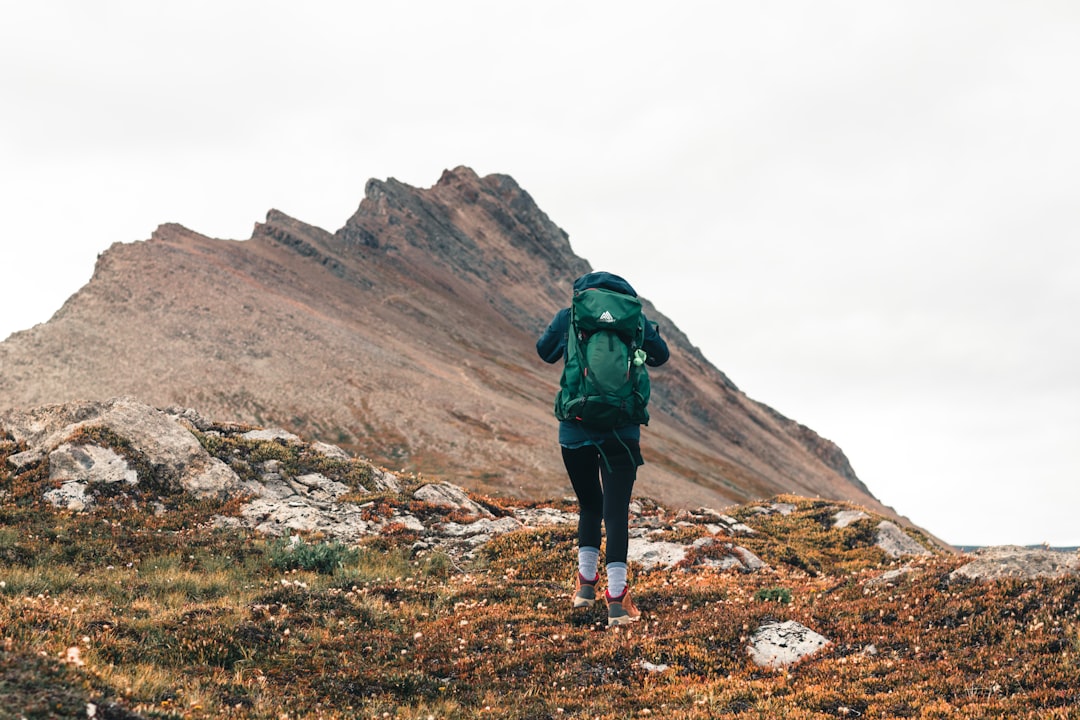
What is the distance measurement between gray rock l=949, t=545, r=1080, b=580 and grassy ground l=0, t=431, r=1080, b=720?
35 centimetres

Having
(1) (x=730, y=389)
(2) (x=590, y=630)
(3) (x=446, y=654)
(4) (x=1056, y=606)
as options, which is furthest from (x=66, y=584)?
(1) (x=730, y=389)

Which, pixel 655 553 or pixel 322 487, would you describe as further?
pixel 322 487

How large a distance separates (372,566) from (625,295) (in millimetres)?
7151

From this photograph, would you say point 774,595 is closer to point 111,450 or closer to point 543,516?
point 543,516

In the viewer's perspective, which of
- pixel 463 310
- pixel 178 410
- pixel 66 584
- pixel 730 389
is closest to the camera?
pixel 66 584

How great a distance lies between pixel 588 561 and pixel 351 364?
75.0m

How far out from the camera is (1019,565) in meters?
10.2

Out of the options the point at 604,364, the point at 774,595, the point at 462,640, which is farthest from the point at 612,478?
the point at 774,595

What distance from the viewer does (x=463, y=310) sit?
474ft

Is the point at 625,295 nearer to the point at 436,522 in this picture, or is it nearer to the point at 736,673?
the point at 736,673

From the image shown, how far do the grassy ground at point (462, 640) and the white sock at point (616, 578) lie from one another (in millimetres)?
505

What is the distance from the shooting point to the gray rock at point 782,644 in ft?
27.5

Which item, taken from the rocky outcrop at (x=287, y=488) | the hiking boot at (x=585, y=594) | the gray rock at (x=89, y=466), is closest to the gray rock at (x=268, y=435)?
the rocky outcrop at (x=287, y=488)

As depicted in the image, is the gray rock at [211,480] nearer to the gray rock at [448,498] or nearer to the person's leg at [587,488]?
the gray rock at [448,498]
